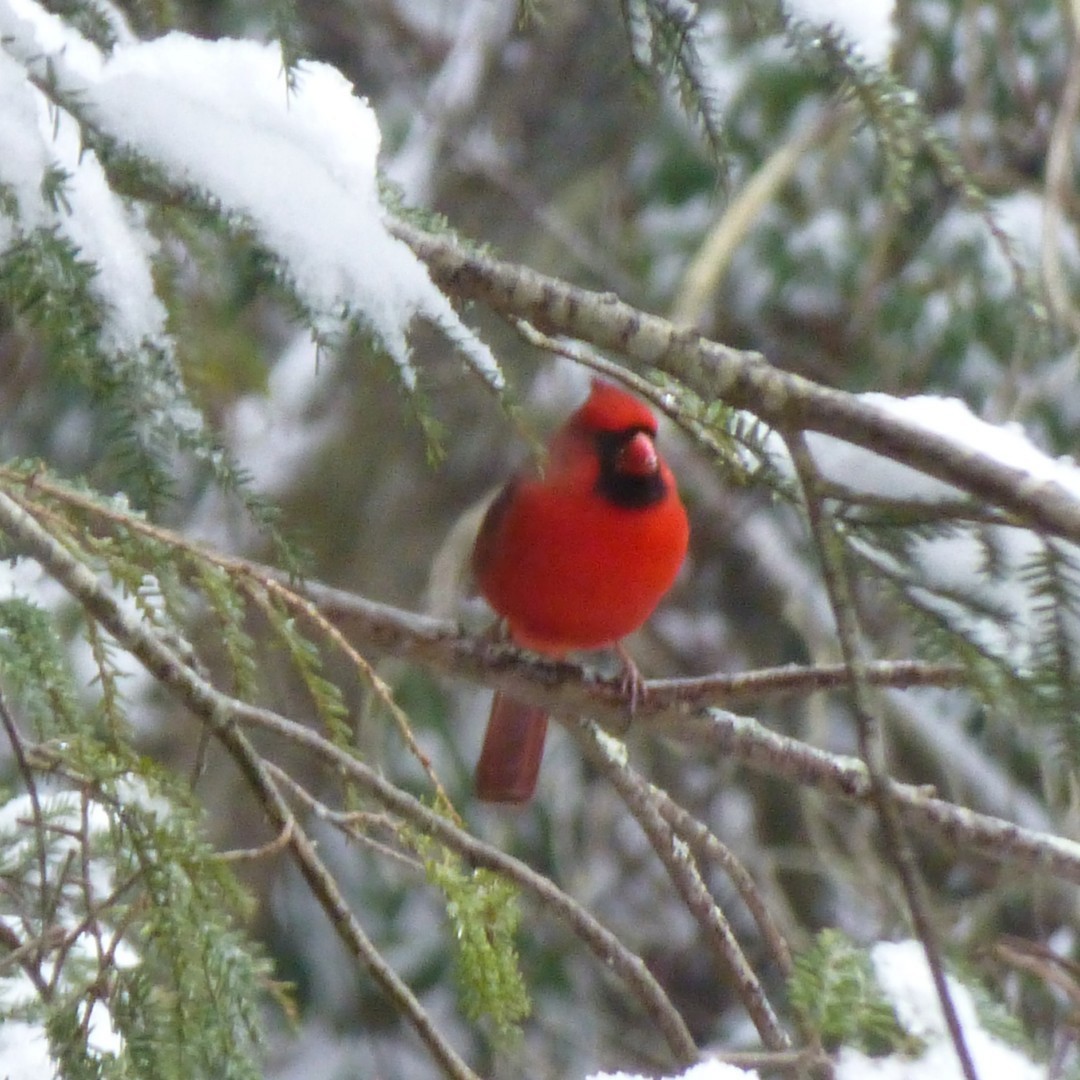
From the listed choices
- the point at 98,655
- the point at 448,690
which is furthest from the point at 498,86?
the point at 98,655

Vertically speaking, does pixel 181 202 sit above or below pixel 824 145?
below

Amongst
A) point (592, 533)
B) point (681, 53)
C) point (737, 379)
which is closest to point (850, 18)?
point (681, 53)

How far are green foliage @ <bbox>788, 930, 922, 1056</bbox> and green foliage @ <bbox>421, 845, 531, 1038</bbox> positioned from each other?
0.91 ft

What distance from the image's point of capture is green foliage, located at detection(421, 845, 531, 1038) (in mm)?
1469

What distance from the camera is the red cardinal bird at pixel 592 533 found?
2.65m

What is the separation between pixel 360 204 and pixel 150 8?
21.6 inches

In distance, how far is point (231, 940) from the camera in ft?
4.25

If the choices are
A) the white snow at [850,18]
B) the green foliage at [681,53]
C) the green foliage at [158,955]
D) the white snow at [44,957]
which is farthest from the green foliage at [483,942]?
the white snow at [850,18]

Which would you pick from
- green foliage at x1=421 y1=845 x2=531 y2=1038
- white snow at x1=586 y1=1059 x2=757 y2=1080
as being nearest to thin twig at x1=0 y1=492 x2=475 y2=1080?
green foliage at x1=421 y1=845 x2=531 y2=1038

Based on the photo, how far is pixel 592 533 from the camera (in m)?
2.65

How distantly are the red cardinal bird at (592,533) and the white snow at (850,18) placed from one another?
1.27m

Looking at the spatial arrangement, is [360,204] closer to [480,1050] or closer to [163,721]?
[163,721]

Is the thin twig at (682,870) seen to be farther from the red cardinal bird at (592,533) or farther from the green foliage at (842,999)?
the red cardinal bird at (592,533)

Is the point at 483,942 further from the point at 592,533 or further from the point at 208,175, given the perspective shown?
the point at 592,533
